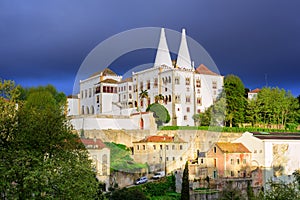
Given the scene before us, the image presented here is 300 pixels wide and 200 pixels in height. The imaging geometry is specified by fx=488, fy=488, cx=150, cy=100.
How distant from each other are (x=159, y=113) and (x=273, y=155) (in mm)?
11783

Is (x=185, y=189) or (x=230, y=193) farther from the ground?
(x=185, y=189)

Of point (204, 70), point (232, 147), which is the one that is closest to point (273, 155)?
point (232, 147)

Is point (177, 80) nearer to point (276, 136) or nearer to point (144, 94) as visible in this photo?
point (144, 94)

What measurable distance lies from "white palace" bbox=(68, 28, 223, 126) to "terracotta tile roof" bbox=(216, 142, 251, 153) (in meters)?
8.44

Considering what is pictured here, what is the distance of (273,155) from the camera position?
3938 cm

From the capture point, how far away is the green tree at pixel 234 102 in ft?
160

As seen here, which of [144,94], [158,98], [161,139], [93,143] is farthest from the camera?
[144,94]

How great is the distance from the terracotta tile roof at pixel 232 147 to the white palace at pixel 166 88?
8.44 meters

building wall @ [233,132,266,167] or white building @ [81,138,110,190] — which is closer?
white building @ [81,138,110,190]

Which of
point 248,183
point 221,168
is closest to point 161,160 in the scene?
point 221,168

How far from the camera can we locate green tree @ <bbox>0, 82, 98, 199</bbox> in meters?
16.0

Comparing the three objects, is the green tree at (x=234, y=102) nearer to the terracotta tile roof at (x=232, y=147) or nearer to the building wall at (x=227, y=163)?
the terracotta tile roof at (x=232, y=147)

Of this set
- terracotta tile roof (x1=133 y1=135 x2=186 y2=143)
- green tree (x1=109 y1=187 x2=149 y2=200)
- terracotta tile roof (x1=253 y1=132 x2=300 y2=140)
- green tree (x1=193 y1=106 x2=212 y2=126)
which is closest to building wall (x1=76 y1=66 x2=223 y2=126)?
green tree (x1=193 y1=106 x2=212 y2=126)

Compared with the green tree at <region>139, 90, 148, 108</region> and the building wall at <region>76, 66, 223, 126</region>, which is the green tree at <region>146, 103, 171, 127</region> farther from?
the green tree at <region>139, 90, 148, 108</region>
